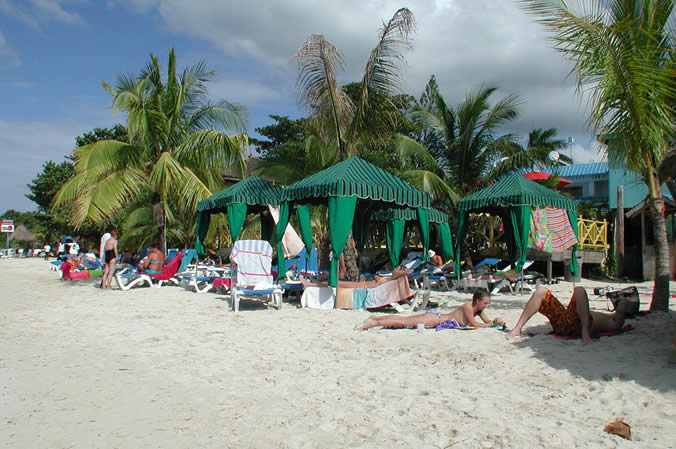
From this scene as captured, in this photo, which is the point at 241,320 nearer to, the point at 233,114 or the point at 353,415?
the point at 353,415

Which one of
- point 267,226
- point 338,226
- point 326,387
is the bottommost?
point 326,387

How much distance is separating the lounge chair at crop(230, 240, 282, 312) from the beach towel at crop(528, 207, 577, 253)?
17.4ft

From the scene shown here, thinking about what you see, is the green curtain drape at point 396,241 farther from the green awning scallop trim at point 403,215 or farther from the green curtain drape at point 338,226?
the green curtain drape at point 338,226

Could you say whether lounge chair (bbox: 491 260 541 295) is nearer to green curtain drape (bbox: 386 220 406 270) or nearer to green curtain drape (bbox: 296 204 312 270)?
green curtain drape (bbox: 386 220 406 270)

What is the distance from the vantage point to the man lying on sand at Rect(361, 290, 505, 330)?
6.00 metres

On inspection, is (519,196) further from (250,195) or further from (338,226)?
(250,195)

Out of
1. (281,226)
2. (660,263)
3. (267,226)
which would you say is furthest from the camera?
(267,226)

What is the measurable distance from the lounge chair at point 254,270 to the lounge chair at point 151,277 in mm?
3064

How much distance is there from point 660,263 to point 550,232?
158 inches

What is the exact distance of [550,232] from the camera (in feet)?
33.7

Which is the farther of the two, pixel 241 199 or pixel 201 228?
pixel 201 228

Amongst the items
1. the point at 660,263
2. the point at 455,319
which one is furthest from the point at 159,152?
the point at 660,263

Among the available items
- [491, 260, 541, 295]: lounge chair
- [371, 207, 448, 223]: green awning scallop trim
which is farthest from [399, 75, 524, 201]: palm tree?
[491, 260, 541, 295]: lounge chair

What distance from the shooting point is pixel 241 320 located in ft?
23.1
